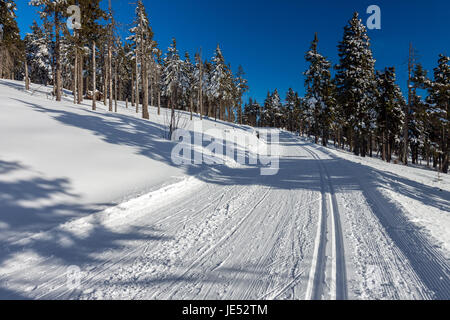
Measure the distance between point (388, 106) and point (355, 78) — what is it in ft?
31.9

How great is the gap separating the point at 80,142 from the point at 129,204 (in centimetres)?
497

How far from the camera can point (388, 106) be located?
2681 centimetres

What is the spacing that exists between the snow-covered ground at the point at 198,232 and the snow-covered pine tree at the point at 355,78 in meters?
15.9

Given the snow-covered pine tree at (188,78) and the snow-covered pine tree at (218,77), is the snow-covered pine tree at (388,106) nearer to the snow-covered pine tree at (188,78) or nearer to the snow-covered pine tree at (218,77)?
the snow-covered pine tree at (218,77)

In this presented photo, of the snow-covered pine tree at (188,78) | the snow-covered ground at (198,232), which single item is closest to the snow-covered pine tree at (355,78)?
the snow-covered ground at (198,232)

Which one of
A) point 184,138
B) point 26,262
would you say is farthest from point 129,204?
point 184,138

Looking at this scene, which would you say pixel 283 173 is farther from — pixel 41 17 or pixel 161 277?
pixel 41 17

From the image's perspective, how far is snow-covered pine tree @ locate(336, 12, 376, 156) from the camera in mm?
21125

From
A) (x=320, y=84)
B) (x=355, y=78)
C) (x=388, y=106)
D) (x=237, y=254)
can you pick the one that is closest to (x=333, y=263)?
(x=237, y=254)

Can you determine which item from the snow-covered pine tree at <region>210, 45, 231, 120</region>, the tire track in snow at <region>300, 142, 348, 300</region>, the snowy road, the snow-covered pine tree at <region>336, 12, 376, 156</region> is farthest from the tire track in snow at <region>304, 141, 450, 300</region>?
the snow-covered pine tree at <region>210, 45, 231, 120</region>

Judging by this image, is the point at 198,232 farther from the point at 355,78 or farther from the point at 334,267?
the point at 355,78

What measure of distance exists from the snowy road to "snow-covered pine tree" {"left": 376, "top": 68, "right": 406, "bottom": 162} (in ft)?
92.5

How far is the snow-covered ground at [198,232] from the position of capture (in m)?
2.62

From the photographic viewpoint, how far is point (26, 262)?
310 centimetres
